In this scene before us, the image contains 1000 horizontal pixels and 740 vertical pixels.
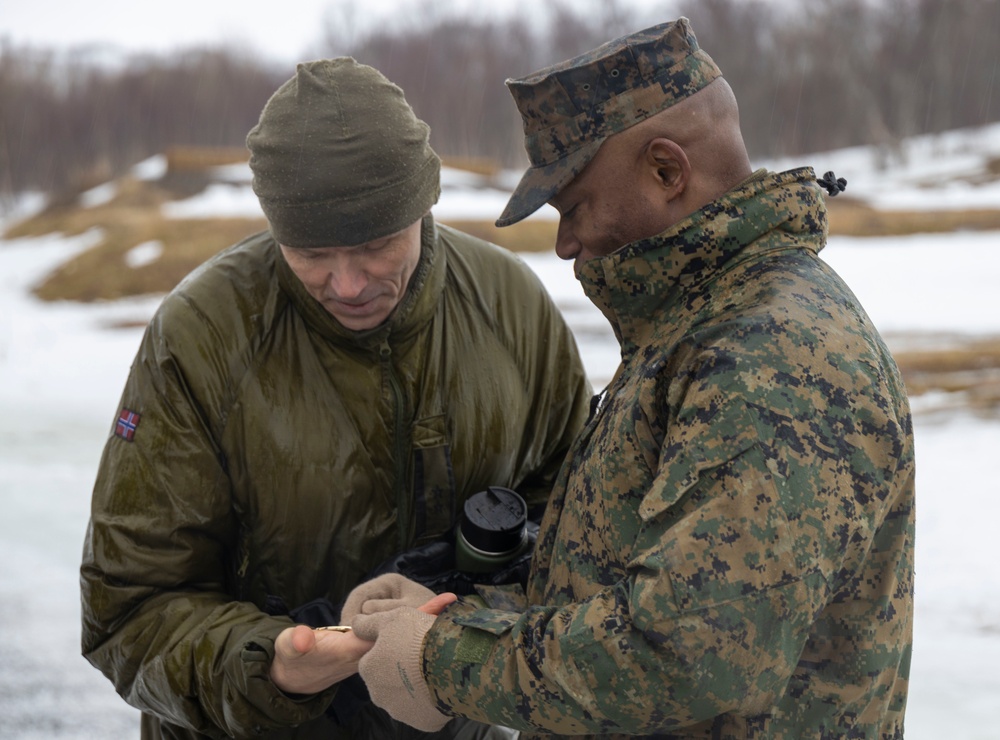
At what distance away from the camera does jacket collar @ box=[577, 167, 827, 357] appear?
1.66 meters

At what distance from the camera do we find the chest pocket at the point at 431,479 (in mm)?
2387

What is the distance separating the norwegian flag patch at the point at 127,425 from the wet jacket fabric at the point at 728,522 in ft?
2.80

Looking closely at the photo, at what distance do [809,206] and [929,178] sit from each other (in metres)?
33.7

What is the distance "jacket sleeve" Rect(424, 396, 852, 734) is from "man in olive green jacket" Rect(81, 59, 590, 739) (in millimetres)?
571

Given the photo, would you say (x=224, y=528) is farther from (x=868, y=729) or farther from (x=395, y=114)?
(x=868, y=729)

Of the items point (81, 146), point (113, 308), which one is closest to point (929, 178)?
point (113, 308)

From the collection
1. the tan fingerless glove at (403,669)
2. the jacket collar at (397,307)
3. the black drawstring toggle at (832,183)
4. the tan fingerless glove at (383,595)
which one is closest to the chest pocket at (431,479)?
the jacket collar at (397,307)

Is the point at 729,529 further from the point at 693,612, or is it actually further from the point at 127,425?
the point at 127,425

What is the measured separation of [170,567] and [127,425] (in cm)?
32

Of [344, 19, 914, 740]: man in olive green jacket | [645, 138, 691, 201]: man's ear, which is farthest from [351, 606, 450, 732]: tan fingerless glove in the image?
[645, 138, 691, 201]: man's ear

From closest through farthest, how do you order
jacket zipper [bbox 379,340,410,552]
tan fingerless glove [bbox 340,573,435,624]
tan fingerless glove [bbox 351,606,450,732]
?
tan fingerless glove [bbox 351,606,450,732], tan fingerless glove [bbox 340,573,435,624], jacket zipper [bbox 379,340,410,552]

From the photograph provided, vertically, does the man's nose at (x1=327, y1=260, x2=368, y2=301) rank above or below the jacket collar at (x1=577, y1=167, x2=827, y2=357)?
below

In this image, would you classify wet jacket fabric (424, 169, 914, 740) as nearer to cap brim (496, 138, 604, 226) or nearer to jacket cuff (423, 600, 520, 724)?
jacket cuff (423, 600, 520, 724)

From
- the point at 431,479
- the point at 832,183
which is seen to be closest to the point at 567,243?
the point at 832,183
